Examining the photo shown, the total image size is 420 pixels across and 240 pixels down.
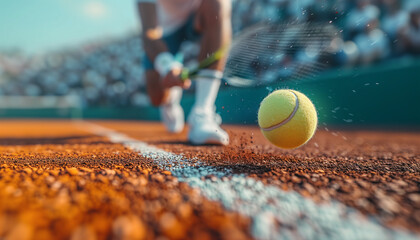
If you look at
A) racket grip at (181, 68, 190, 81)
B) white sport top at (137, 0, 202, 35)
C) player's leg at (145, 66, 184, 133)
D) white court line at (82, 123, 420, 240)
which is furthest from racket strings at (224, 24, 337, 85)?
player's leg at (145, 66, 184, 133)

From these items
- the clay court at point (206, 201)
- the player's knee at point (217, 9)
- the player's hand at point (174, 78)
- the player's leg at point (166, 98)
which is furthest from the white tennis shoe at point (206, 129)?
the player's leg at point (166, 98)

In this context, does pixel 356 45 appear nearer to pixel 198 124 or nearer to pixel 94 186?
pixel 198 124

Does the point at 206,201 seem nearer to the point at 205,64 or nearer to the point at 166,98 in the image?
the point at 205,64

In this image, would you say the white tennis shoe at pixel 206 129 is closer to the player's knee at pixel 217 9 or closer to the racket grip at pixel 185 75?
the racket grip at pixel 185 75

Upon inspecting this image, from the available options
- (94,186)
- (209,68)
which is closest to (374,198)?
(94,186)

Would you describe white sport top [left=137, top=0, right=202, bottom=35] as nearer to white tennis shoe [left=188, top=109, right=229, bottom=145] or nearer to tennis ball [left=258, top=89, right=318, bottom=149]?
white tennis shoe [left=188, top=109, right=229, bottom=145]
